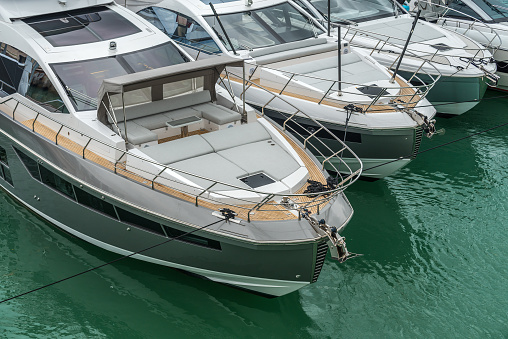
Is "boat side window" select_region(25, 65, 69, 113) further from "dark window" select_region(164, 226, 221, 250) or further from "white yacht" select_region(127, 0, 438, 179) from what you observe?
"white yacht" select_region(127, 0, 438, 179)

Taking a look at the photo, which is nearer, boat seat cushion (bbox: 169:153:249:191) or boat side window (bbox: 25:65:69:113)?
boat seat cushion (bbox: 169:153:249:191)

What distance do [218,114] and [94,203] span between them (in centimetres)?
220

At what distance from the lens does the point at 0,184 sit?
10641 mm

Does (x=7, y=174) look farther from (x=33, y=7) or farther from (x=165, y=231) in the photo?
(x=165, y=231)

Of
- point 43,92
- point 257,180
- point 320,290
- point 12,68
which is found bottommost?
point 320,290

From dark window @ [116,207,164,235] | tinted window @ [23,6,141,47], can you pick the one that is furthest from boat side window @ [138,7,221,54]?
dark window @ [116,207,164,235]

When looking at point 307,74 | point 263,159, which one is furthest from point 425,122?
point 263,159

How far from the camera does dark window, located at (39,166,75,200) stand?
919 centimetres

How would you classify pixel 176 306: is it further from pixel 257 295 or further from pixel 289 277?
pixel 289 277

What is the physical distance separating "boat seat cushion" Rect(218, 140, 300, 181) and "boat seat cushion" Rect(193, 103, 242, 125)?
62 cm

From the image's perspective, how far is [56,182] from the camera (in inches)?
367

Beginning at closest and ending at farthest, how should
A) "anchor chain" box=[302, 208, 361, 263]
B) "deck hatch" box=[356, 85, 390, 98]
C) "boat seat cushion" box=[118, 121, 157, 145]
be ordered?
"anchor chain" box=[302, 208, 361, 263] < "boat seat cushion" box=[118, 121, 157, 145] < "deck hatch" box=[356, 85, 390, 98]

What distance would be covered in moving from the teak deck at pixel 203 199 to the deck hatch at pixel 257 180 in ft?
0.95

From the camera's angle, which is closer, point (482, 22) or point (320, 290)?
point (320, 290)
